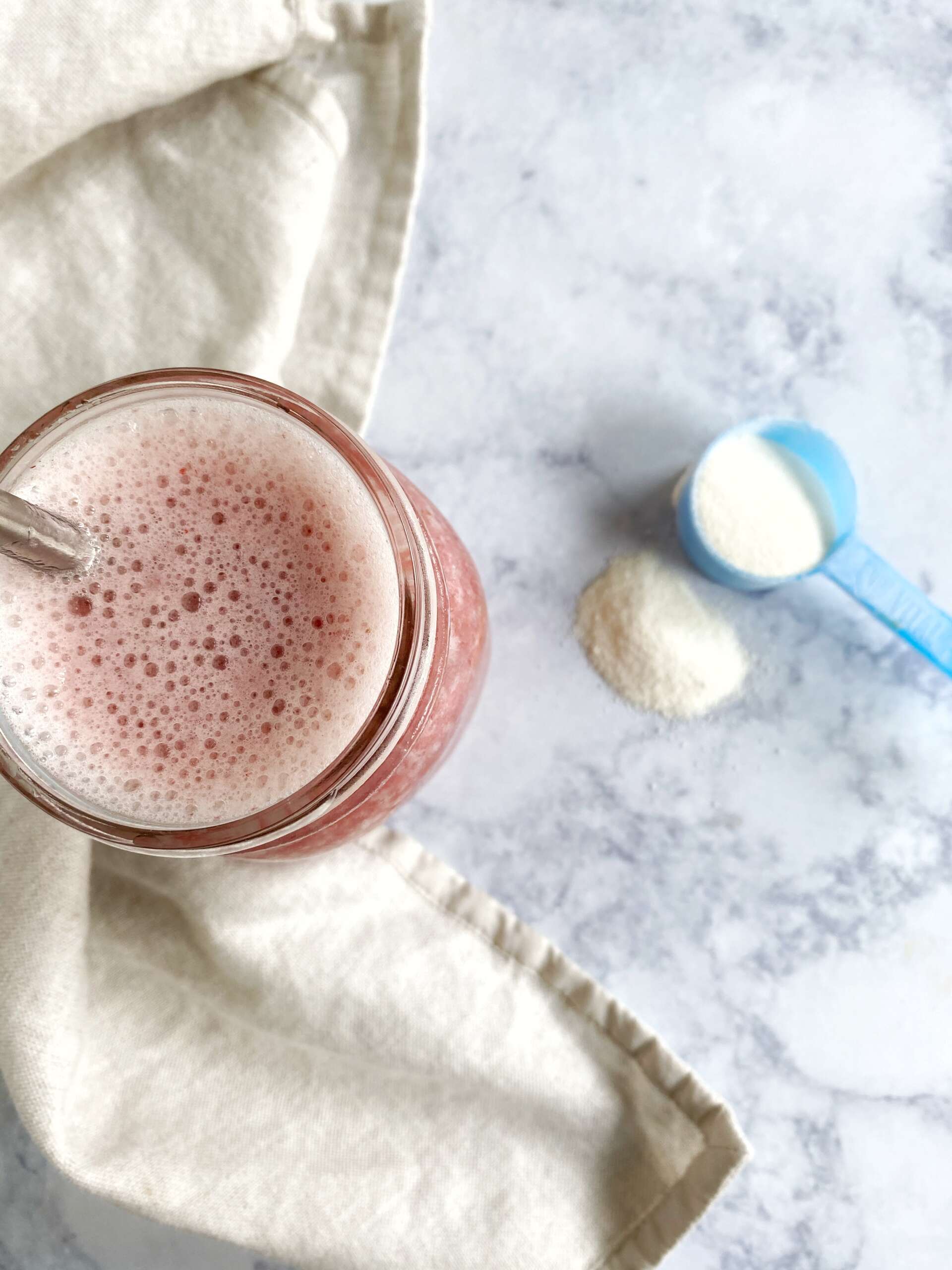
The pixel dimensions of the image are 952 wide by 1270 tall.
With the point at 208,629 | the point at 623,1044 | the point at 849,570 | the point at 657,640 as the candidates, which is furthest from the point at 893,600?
the point at 208,629

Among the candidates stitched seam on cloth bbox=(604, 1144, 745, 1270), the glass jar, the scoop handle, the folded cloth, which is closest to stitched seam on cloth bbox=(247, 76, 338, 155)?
the folded cloth

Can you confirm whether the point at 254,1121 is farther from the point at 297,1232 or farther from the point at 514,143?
the point at 514,143

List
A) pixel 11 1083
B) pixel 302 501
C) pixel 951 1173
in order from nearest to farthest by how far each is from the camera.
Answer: pixel 302 501, pixel 11 1083, pixel 951 1173

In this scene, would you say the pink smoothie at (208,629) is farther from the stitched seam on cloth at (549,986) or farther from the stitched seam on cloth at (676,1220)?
the stitched seam on cloth at (676,1220)

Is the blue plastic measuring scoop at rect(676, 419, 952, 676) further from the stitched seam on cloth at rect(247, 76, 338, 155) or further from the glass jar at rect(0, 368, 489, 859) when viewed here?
the stitched seam on cloth at rect(247, 76, 338, 155)

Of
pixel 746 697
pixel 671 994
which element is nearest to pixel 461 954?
pixel 671 994

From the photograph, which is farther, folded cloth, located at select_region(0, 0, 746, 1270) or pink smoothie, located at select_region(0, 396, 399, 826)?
folded cloth, located at select_region(0, 0, 746, 1270)
